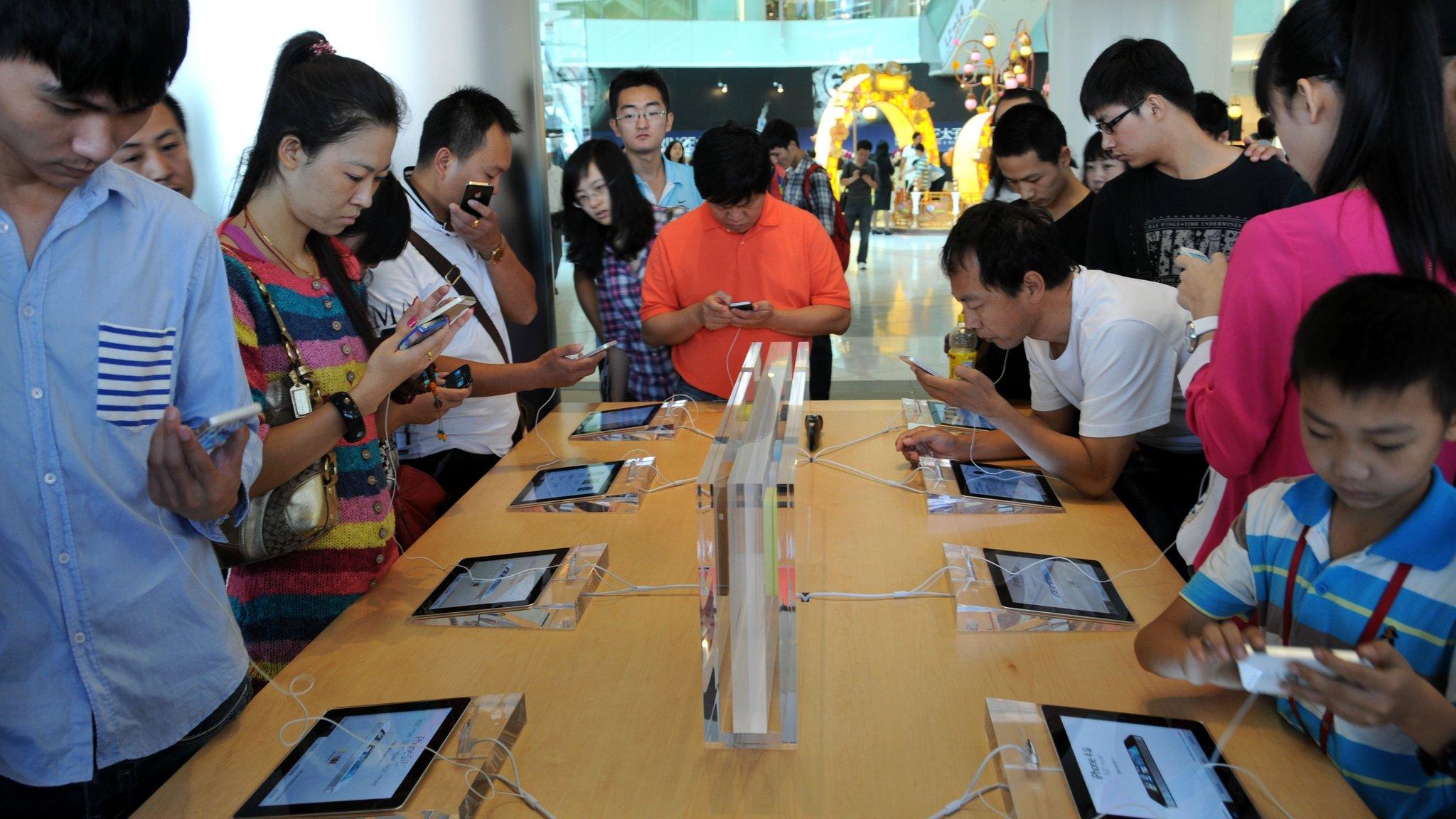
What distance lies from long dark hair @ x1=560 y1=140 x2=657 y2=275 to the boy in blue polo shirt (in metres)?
2.45

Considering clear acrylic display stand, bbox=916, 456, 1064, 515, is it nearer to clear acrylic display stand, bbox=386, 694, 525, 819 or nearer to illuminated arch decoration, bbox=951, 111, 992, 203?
clear acrylic display stand, bbox=386, 694, 525, 819

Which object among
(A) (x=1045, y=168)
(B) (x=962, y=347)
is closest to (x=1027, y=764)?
(B) (x=962, y=347)

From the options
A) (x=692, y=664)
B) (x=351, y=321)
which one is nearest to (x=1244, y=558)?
(x=692, y=664)

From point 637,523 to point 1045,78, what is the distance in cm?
375

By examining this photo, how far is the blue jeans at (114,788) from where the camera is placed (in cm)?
114

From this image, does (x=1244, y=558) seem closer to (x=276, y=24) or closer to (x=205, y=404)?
(x=205, y=404)

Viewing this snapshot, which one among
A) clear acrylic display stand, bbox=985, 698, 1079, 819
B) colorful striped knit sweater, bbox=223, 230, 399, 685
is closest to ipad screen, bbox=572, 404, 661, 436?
colorful striped knit sweater, bbox=223, 230, 399, 685

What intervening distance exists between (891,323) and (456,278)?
349 cm

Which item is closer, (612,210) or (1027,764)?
(1027,764)

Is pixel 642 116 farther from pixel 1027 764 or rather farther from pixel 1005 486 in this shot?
pixel 1027 764

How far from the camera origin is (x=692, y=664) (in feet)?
4.67

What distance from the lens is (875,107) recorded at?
16.5 ft

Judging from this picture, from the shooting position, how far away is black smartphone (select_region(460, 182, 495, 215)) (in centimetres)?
259

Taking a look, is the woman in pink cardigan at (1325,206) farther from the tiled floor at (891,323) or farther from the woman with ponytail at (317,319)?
the tiled floor at (891,323)
